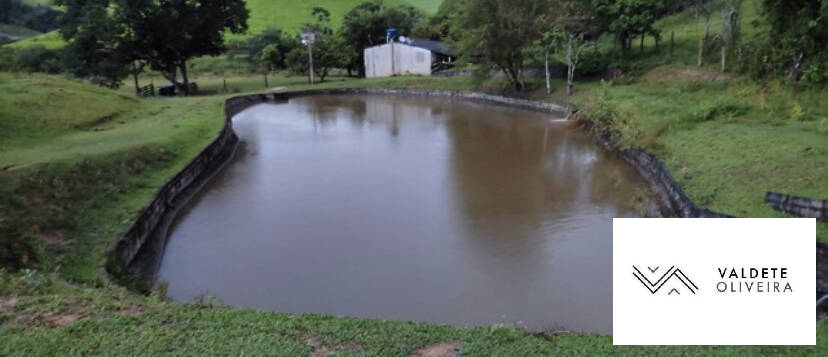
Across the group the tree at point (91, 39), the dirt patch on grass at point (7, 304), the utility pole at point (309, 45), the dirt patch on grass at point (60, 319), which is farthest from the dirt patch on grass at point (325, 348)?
the utility pole at point (309, 45)

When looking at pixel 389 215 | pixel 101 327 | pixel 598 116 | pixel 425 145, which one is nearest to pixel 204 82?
pixel 425 145

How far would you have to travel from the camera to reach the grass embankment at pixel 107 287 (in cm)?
448

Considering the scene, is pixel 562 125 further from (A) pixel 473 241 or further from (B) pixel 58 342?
(B) pixel 58 342

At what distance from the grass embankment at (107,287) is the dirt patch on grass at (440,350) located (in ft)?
0.17

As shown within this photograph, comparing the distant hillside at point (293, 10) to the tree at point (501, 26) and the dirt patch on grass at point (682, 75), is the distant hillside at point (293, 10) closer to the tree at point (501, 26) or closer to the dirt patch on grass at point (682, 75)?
the tree at point (501, 26)

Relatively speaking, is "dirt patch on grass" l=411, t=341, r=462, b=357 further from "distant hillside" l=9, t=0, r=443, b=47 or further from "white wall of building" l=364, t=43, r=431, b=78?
"distant hillside" l=9, t=0, r=443, b=47

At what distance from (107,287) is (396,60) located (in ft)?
91.2

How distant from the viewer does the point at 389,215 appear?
1053 centimetres

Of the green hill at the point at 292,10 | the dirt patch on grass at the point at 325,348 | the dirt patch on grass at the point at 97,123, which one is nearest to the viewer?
the dirt patch on grass at the point at 325,348

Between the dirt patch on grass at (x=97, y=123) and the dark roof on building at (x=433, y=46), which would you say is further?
the dark roof on building at (x=433, y=46)

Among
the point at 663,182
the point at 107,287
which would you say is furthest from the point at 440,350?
the point at 663,182

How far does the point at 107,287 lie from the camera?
6547 millimetres

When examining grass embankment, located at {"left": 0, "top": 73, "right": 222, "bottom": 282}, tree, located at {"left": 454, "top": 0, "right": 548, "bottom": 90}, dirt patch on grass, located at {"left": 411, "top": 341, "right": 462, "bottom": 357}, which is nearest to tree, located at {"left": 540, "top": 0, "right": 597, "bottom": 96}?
tree, located at {"left": 454, "top": 0, "right": 548, "bottom": 90}

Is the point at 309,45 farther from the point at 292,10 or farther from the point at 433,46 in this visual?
the point at 292,10
